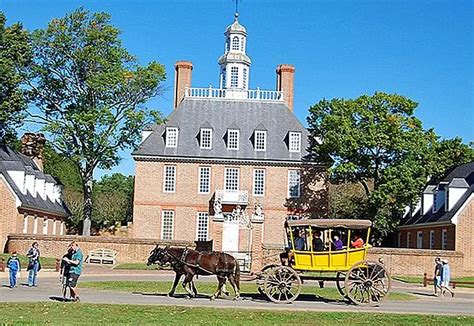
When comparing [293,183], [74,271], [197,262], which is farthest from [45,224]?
[74,271]

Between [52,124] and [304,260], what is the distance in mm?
30784

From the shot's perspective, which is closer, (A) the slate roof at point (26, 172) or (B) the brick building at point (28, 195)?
(B) the brick building at point (28, 195)

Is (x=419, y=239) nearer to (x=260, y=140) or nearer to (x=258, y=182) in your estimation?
(x=258, y=182)

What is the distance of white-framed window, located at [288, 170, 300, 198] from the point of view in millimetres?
51656

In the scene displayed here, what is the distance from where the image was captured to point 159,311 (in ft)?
57.5

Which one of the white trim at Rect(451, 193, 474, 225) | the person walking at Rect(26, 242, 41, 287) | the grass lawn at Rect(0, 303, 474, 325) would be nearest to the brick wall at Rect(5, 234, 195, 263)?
the white trim at Rect(451, 193, 474, 225)

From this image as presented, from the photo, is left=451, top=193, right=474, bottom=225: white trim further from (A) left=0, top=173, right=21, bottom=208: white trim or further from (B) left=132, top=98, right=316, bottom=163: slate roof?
(A) left=0, top=173, right=21, bottom=208: white trim

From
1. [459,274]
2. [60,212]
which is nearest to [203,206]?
[60,212]

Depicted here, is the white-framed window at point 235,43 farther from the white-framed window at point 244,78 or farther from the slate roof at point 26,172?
the slate roof at point 26,172

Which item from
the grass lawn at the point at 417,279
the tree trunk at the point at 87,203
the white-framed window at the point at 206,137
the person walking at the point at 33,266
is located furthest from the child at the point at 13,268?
the white-framed window at the point at 206,137

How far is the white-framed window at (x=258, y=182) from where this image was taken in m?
51.8

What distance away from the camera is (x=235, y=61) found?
6206 cm

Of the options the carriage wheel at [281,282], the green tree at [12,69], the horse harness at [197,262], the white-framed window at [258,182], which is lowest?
the carriage wheel at [281,282]

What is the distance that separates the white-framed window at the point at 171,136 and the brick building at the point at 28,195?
359 inches
